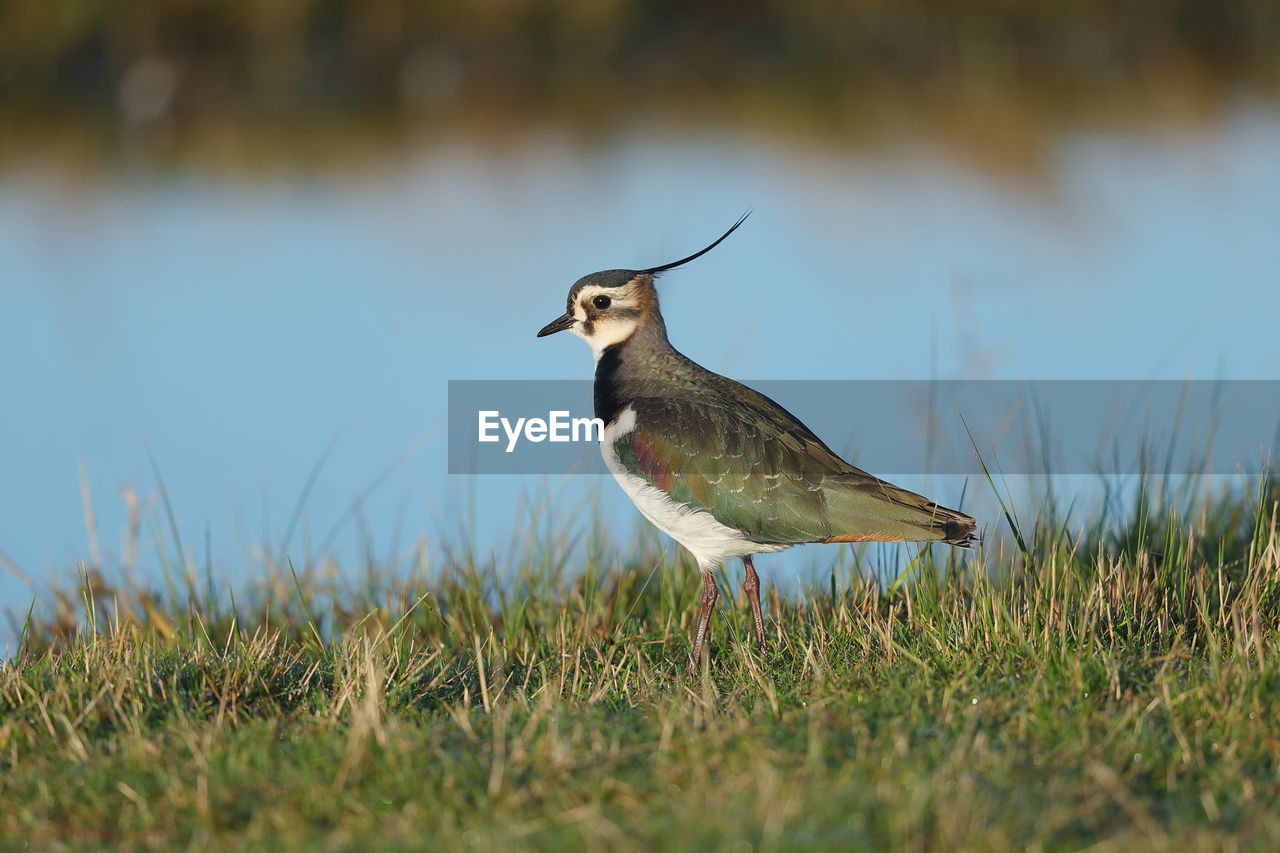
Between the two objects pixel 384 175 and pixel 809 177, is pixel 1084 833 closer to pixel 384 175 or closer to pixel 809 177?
pixel 809 177

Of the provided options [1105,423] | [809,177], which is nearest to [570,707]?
[1105,423]

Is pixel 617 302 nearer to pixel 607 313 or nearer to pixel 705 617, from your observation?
pixel 607 313

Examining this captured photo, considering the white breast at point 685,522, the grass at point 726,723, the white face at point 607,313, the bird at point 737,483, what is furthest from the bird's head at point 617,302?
the grass at point 726,723

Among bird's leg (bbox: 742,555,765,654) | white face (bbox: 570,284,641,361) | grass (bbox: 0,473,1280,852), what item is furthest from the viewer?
white face (bbox: 570,284,641,361)

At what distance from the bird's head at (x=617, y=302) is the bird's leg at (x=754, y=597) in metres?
0.93

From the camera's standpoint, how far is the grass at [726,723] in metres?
2.90

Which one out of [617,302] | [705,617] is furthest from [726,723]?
[617,302]

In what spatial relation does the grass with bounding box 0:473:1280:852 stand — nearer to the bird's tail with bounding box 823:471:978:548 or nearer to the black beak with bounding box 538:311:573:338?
the bird's tail with bounding box 823:471:978:548

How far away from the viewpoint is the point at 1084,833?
283 cm

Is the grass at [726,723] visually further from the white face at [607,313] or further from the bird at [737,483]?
the white face at [607,313]

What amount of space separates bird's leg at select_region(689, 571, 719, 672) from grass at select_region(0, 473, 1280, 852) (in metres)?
0.10

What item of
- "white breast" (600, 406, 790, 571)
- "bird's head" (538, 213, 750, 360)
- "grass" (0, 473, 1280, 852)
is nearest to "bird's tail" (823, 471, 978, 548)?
"grass" (0, 473, 1280, 852)

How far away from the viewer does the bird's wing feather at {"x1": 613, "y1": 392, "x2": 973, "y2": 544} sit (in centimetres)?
447

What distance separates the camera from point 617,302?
199 inches
